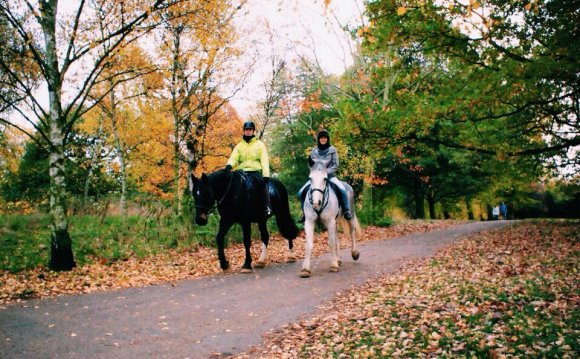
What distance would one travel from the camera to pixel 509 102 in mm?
12773

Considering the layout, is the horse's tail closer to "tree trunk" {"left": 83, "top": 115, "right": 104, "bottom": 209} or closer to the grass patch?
the grass patch

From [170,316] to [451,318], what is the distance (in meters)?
4.29

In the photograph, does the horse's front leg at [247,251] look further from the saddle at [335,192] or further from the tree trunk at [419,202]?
the tree trunk at [419,202]

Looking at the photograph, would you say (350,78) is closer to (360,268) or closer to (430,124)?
(430,124)

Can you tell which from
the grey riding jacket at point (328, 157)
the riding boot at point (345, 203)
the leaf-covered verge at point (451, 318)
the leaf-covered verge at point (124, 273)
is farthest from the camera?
the riding boot at point (345, 203)

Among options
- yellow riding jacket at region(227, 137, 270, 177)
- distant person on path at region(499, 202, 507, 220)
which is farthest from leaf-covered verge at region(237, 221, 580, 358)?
distant person on path at region(499, 202, 507, 220)

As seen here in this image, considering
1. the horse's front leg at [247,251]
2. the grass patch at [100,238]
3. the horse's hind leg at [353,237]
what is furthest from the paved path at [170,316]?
the grass patch at [100,238]

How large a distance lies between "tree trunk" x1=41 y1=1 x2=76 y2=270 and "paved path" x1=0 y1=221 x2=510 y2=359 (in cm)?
261

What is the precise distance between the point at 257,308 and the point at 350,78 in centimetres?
2084

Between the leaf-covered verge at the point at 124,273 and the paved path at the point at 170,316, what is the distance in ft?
2.21

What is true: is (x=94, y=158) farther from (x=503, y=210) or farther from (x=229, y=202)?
(x=503, y=210)

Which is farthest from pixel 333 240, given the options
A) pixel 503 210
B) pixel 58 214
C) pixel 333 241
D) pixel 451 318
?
pixel 503 210

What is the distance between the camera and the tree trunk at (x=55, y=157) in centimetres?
983

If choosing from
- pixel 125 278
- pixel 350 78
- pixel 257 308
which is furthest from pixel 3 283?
pixel 350 78
